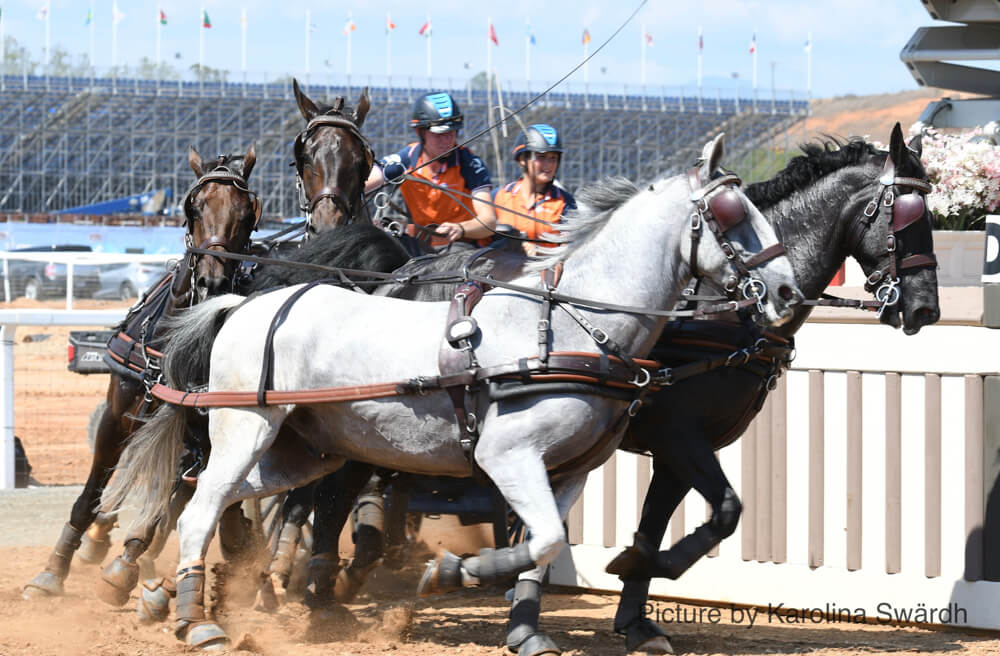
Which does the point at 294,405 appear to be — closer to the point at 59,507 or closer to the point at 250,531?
the point at 250,531

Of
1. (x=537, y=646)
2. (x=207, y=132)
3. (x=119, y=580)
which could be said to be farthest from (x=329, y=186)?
(x=207, y=132)

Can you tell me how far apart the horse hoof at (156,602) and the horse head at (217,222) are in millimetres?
1316

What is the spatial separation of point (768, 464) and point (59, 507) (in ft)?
17.5

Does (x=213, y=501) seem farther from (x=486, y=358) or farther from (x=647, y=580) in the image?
(x=647, y=580)

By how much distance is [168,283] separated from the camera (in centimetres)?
648

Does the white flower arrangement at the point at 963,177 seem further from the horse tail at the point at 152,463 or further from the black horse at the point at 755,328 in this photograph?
the horse tail at the point at 152,463

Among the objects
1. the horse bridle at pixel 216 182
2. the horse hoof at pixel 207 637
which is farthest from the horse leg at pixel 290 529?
the horse hoof at pixel 207 637

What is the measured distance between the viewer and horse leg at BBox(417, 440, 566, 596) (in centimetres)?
479

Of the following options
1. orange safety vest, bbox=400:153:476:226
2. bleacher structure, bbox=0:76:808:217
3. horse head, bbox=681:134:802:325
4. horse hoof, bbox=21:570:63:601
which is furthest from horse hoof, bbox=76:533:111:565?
bleacher structure, bbox=0:76:808:217

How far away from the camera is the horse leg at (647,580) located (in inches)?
225

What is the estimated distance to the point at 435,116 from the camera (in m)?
7.21

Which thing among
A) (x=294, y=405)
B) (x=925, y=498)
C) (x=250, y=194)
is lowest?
(x=925, y=498)

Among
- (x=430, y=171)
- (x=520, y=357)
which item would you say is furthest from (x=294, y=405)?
(x=430, y=171)

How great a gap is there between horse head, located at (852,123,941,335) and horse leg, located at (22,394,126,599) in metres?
3.74
